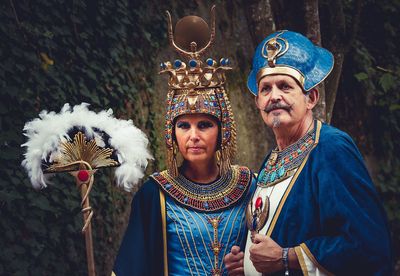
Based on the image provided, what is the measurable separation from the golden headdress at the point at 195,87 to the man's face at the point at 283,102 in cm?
42

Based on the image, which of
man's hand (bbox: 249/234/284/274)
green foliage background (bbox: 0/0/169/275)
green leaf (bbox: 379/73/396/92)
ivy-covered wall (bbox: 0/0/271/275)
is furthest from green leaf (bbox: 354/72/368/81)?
man's hand (bbox: 249/234/284/274)

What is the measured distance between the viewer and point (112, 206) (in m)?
4.79

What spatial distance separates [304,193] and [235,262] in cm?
55

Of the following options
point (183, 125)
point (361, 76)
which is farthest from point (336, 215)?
point (361, 76)

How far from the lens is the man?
267cm

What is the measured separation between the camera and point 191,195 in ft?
11.0

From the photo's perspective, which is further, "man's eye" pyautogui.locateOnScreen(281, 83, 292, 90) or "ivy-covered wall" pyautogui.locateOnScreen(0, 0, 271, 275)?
"ivy-covered wall" pyautogui.locateOnScreen(0, 0, 271, 275)

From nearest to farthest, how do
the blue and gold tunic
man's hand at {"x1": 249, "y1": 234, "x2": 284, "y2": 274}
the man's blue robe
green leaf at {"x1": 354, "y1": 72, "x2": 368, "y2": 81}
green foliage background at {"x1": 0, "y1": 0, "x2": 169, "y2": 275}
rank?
the man's blue robe → man's hand at {"x1": 249, "y1": 234, "x2": 284, "y2": 274} → the blue and gold tunic → green foliage background at {"x1": 0, "y1": 0, "x2": 169, "y2": 275} → green leaf at {"x1": 354, "y1": 72, "x2": 368, "y2": 81}

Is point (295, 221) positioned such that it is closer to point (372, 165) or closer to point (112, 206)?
point (112, 206)

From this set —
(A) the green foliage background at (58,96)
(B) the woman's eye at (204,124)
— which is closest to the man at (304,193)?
(B) the woman's eye at (204,124)

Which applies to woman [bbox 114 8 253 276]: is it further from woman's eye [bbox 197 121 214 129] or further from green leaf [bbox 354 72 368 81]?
green leaf [bbox 354 72 368 81]

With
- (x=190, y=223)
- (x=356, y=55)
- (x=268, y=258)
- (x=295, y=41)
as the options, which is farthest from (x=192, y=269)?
(x=356, y=55)

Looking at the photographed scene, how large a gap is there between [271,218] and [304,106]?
0.54m

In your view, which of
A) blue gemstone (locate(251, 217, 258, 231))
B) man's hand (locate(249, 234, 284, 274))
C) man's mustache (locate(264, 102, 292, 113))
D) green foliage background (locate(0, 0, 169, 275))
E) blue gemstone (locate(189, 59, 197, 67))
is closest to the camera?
man's hand (locate(249, 234, 284, 274))
